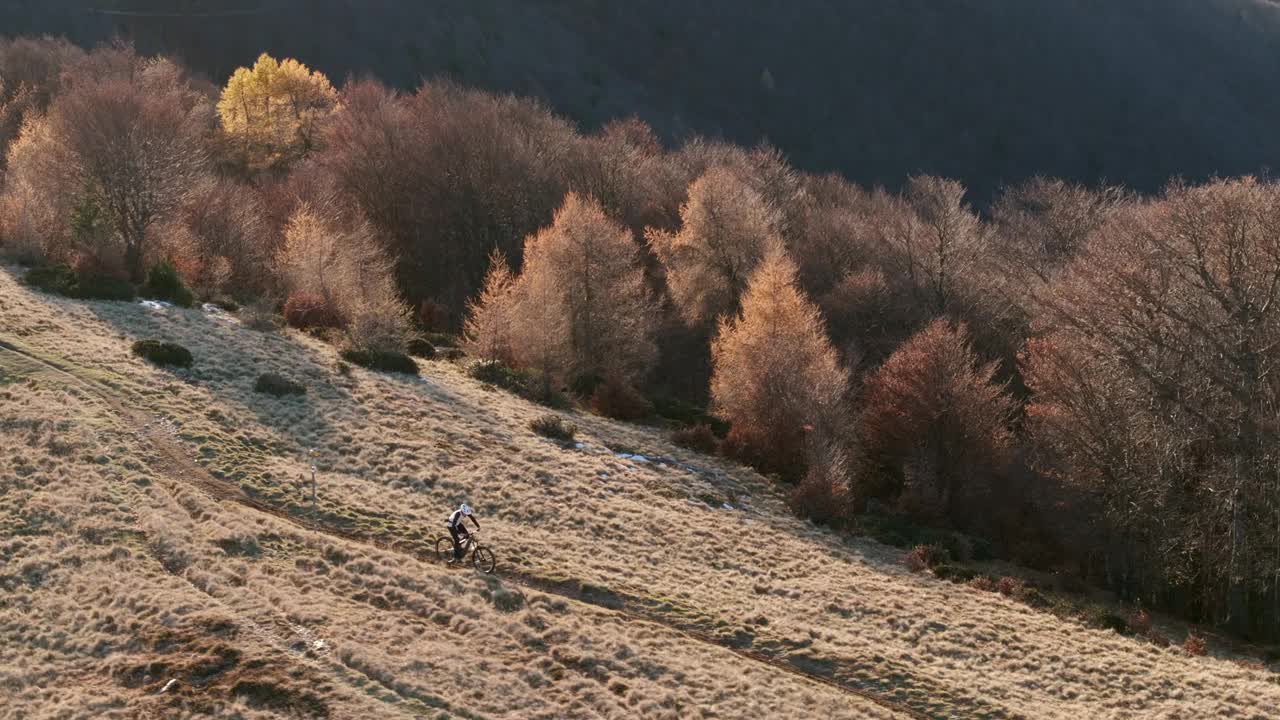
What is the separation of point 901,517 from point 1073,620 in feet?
40.8

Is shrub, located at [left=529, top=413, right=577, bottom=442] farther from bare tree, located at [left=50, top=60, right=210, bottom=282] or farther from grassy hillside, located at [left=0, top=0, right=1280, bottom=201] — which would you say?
grassy hillside, located at [left=0, top=0, right=1280, bottom=201]

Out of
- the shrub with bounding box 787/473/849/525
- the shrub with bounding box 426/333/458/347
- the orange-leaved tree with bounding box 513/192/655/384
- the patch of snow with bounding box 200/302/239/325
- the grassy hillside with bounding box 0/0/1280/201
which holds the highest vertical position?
the grassy hillside with bounding box 0/0/1280/201

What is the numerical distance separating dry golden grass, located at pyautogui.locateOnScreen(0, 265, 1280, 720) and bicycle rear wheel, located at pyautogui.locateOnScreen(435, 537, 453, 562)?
0.85 m

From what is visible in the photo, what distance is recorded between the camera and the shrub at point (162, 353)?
1625 inches

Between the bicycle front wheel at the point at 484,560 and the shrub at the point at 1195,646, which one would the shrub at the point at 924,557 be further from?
the bicycle front wheel at the point at 484,560

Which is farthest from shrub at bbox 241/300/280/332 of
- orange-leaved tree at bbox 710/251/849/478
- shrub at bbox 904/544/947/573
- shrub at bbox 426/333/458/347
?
shrub at bbox 904/544/947/573

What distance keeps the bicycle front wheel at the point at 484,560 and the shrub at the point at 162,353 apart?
1931cm

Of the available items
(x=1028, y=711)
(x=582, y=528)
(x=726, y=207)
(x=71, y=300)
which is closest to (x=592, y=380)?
(x=726, y=207)

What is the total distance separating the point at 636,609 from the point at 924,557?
15.7 meters

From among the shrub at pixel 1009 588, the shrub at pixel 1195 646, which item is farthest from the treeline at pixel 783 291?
the shrub at pixel 1009 588

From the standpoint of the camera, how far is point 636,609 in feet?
92.9

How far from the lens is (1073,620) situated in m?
33.7

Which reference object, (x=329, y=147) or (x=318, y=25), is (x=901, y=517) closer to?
(x=329, y=147)

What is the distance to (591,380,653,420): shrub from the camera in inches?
2100
